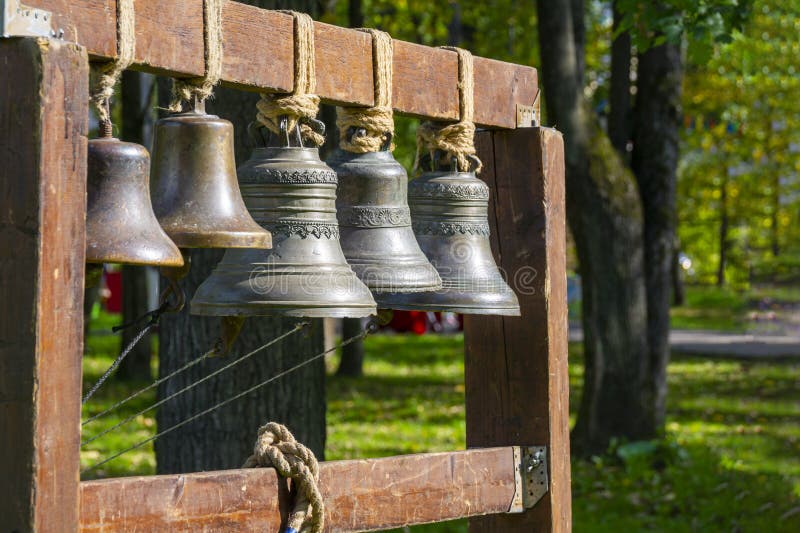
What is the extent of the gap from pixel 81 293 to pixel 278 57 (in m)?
0.80

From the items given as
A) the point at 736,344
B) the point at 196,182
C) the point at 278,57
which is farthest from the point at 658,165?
the point at 736,344

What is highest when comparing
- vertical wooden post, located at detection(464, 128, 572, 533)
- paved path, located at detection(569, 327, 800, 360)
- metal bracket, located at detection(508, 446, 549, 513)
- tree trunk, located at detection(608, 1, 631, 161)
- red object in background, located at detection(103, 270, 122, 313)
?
tree trunk, located at detection(608, 1, 631, 161)

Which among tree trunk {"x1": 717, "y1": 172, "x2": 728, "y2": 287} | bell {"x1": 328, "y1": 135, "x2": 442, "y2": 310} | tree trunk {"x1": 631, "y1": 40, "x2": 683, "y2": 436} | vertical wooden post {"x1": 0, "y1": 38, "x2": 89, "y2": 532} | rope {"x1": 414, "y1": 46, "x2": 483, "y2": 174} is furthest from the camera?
tree trunk {"x1": 717, "y1": 172, "x2": 728, "y2": 287}

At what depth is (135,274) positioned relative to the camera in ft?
44.0

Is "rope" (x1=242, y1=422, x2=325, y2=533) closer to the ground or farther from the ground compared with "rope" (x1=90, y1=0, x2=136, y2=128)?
closer to the ground

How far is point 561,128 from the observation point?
9070 mm

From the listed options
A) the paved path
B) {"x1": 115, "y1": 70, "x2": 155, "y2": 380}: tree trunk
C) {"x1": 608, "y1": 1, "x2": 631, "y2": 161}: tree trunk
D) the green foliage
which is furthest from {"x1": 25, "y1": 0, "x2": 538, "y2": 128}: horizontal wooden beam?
the paved path

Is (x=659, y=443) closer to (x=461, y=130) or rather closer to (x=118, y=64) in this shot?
(x=461, y=130)

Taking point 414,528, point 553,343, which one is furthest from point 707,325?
point 553,343

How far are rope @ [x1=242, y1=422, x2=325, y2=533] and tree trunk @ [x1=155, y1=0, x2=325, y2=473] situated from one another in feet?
7.93

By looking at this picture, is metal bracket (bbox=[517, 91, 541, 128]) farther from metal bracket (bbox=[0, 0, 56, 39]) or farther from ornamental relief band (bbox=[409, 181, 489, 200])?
metal bracket (bbox=[0, 0, 56, 39])

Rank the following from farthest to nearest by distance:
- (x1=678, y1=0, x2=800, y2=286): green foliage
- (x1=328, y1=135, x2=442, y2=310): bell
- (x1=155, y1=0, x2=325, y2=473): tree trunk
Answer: (x1=678, y1=0, x2=800, y2=286): green foliage
(x1=155, y1=0, x2=325, y2=473): tree trunk
(x1=328, y1=135, x2=442, y2=310): bell

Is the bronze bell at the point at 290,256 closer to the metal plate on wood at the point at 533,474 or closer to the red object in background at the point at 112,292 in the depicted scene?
the metal plate on wood at the point at 533,474

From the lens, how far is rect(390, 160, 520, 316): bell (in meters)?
3.38
